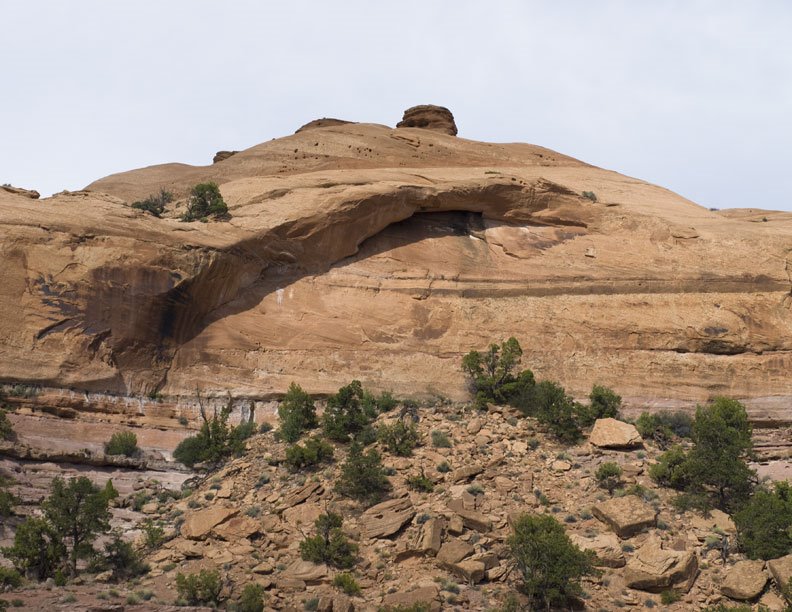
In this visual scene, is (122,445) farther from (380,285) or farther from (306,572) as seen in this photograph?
(380,285)

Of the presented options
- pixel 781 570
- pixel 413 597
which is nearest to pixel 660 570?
pixel 781 570

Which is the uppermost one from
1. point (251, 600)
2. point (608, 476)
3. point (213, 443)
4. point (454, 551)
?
point (608, 476)

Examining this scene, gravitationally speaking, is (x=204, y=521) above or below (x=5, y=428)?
below

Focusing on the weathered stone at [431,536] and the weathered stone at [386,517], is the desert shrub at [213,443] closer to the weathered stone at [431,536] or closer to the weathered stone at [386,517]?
the weathered stone at [386,517]

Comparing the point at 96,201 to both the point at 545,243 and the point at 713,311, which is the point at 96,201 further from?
the point at 713,311

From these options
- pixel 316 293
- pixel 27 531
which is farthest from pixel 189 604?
pixel 316 293

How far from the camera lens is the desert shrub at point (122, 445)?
90.8ft

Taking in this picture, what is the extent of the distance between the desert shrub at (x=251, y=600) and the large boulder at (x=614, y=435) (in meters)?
11.0

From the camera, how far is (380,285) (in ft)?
112

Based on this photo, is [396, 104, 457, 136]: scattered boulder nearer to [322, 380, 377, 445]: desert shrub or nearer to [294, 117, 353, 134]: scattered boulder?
[294, 117, 353, 134]: scattered boulder

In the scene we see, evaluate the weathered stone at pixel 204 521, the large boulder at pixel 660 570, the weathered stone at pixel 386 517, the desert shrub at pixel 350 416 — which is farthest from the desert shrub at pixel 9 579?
the large boulder at pixel 660 570

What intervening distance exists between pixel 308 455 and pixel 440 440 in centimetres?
372

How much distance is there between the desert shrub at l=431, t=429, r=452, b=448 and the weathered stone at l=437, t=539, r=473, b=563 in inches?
177

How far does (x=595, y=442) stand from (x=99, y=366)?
14784mm
